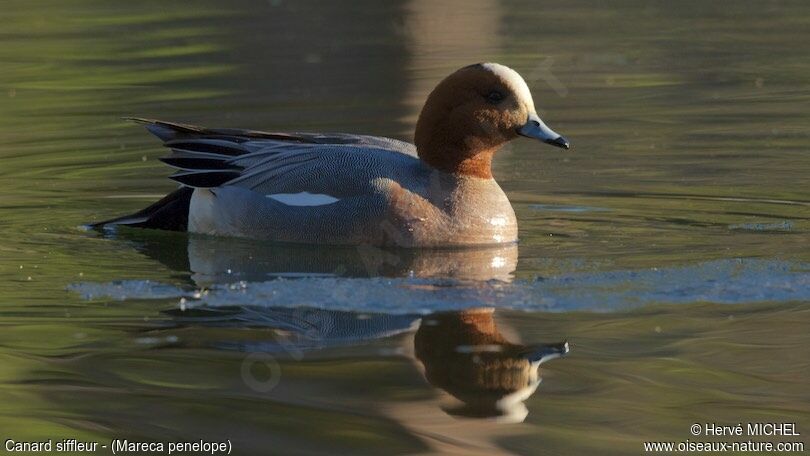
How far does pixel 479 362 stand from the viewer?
5.50 meters

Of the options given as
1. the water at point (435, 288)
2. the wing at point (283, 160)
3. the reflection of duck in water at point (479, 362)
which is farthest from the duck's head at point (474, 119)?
the reflection of duck in water at point (479, 362)

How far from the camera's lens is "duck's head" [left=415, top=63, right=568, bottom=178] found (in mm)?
7742

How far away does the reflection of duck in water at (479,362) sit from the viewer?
5.07 meters

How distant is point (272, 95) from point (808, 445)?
29.4ft

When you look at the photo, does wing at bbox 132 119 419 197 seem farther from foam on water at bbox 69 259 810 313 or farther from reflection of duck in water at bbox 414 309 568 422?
reflection of duck in water at bbox 414 309 568 422

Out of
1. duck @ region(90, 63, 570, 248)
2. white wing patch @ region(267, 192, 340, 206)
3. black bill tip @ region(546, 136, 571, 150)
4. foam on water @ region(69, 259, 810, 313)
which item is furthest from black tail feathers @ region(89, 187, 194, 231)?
black bill tip @ region(546, 136, 571, 150)

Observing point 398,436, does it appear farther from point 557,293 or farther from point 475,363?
point 557,293

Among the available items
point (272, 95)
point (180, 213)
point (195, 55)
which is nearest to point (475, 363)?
point (180, 213)

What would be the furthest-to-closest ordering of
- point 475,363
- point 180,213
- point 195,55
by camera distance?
point 195,55
point 180,213
point 475,363

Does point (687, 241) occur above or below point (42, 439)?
above

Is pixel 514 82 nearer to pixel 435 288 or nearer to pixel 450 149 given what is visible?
pixel 450 149

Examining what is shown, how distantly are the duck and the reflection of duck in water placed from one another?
1492 mm

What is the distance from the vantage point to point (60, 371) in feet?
18.3

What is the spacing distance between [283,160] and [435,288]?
1.72 meters
